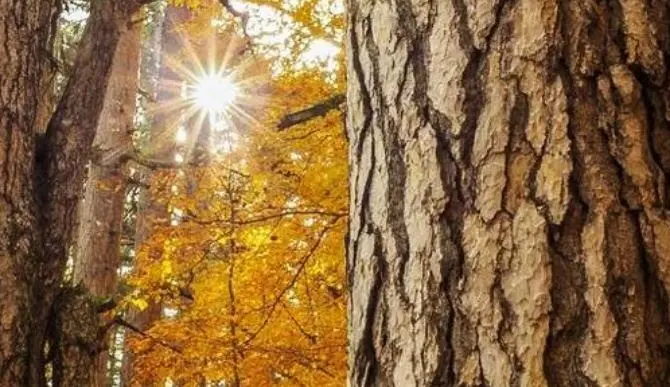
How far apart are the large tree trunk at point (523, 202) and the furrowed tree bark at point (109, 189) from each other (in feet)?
22.8

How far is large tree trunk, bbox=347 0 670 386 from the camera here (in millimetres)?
832

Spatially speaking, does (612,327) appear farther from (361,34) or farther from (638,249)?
(361,34)

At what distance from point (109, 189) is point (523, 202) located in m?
7.55

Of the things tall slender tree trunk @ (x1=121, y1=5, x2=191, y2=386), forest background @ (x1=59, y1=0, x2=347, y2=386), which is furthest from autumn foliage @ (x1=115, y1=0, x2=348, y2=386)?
tall slender tree trunk @ (x1=121, y1=5, x2=191, y2=386)

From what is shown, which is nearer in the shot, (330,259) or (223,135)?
(330,259)

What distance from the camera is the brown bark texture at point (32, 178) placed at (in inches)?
143

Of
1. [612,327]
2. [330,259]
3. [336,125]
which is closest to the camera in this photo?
[612,327]

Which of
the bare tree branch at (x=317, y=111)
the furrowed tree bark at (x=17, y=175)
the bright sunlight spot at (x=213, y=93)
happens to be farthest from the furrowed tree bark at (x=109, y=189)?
the bright sunlight spot at (x=213, y=93)

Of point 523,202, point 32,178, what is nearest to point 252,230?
point 32,178

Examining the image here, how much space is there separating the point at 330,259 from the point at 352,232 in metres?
5.75

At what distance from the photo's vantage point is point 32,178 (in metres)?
3.88

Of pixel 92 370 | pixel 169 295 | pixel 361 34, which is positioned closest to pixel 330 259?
pixel 169 295

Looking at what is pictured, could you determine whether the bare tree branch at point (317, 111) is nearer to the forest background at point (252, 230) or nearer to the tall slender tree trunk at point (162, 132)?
the forest background at point (252, 230)

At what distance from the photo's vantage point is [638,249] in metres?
0.84
